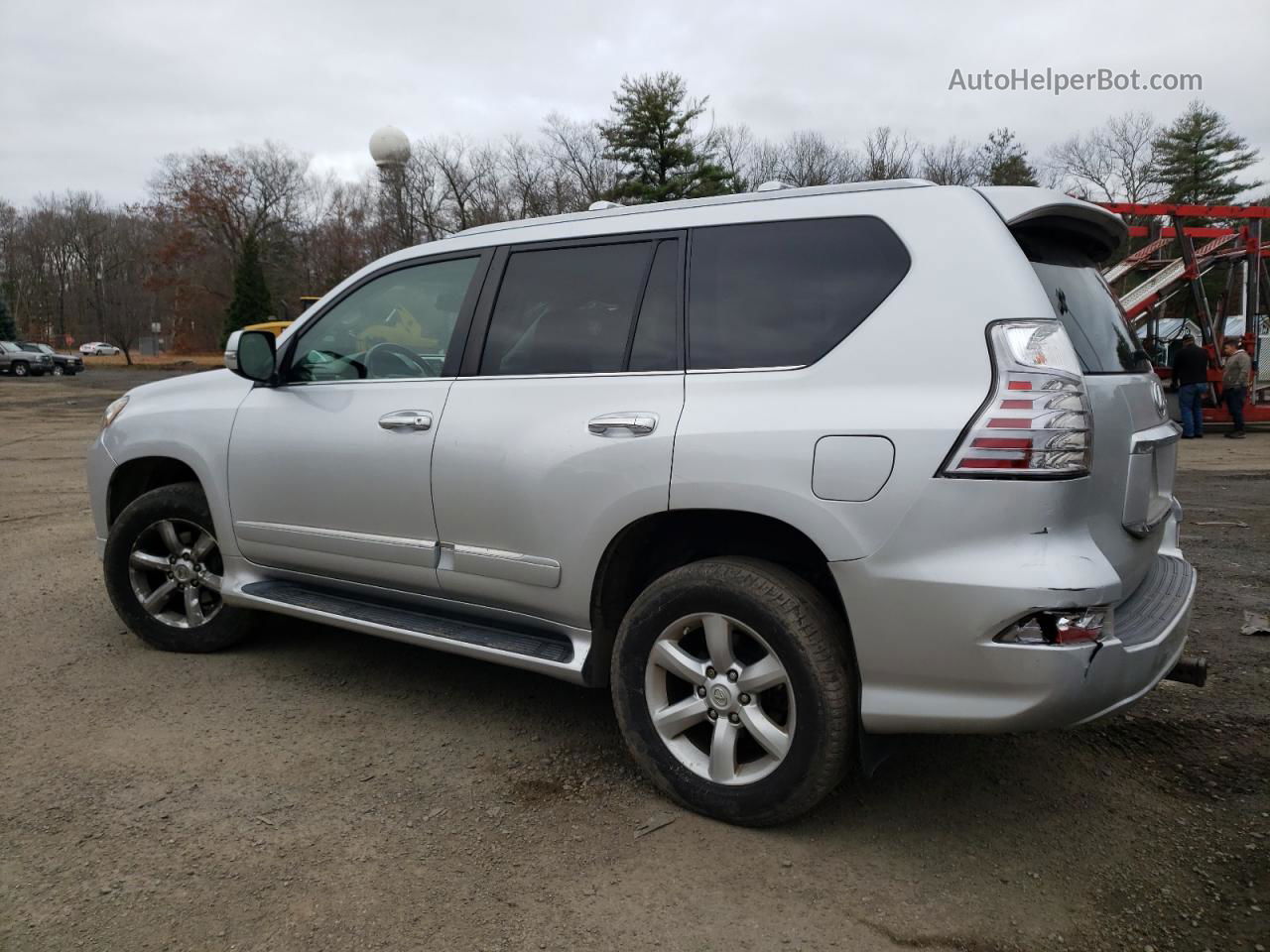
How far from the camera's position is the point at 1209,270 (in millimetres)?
17438

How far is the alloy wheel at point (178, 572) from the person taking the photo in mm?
4441

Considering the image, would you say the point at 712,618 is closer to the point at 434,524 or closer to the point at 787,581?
the point at 787,581

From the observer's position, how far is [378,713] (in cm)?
387

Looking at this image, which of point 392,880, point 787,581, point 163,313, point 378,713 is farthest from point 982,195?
point 163,313

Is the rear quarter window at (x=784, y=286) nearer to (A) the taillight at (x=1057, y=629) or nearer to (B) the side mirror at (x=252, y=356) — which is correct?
(A) the taillight at (x=1057, y=629)

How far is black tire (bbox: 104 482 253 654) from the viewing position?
442cm

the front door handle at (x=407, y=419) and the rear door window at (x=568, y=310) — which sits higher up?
the rear door window at (x=568, y=310)

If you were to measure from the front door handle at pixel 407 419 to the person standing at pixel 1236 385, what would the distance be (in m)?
16.2

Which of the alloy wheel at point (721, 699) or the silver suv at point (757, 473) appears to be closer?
the silver suv at point (757, 473)

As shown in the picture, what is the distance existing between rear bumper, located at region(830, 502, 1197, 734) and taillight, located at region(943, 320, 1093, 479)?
0.23 m

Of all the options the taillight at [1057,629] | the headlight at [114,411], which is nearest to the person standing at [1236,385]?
the taillight at [1057,629]

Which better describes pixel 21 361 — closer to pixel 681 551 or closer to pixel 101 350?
pixel 101 350

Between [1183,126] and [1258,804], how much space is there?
48.7 meters

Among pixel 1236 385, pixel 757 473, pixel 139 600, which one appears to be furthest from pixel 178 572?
pixel 1236 385
